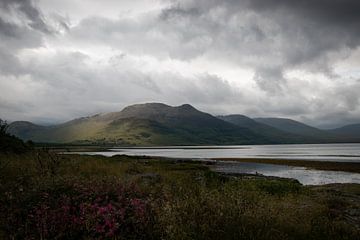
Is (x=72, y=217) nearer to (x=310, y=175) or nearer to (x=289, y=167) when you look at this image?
(x=310, y=175)

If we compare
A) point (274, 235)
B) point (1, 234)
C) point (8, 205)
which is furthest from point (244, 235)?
point (8, 205)

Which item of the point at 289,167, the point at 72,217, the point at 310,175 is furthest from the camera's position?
the point at 289,167

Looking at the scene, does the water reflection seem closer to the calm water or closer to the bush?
the calm water

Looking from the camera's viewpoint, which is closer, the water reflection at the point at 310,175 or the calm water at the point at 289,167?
the water reflection at the point at 310,175

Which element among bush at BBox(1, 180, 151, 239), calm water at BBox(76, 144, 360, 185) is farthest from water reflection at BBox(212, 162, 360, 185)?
bush at BBox(1, 180, 151, 239)

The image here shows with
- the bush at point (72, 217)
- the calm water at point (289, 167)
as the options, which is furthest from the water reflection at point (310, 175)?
the bush at point (72, 217)

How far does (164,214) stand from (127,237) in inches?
36.5

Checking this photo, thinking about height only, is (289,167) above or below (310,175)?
above

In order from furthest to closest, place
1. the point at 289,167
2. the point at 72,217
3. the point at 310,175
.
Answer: the point at 289,167 → the point at 310,175 → the point at 72,217

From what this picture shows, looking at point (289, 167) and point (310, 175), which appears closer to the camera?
point (310, 175)

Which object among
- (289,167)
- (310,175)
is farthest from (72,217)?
(289,167)

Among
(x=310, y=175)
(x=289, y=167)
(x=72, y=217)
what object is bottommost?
(x=310, y=175)

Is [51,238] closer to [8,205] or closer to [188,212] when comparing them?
[8,205]

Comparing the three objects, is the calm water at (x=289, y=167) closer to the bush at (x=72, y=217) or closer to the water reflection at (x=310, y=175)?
the water reflection at (x=310, y=175)
